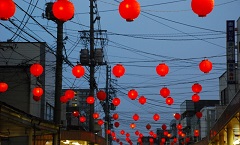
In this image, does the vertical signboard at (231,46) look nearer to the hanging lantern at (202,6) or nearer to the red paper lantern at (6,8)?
the hanging lantern at (202,6)

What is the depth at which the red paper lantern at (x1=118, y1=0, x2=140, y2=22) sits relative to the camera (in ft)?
41.9

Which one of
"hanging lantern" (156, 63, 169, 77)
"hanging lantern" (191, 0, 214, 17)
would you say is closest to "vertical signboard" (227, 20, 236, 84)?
"hanging lantern" (156, 63, 169, 77)

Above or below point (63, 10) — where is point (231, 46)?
above

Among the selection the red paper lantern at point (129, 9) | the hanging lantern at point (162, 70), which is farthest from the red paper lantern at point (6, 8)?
the hanging lantern at point (162, 70)

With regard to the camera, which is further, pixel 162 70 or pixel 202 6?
pixel 162 70

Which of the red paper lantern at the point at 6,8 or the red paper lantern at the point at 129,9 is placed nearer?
the red paper lantern at the point at 6,8

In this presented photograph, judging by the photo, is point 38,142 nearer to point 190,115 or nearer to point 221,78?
point 221,78

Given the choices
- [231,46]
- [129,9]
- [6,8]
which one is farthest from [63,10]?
[231,46]

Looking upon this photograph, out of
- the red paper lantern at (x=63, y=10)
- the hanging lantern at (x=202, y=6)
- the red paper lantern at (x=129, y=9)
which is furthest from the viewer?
the red paper lantern at (x=63, y=10)

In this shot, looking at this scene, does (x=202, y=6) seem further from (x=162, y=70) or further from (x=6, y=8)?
(x=162, y=70)

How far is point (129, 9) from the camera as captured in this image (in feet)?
41.8

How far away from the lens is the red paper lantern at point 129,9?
41.9 ft

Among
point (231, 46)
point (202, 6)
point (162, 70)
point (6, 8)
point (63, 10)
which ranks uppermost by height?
point (231, 46)

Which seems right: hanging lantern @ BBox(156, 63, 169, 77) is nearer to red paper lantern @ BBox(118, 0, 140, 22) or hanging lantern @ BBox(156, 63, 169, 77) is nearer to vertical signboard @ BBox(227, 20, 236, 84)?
red paper lantern @ BBox(118, 0, 140, 22)
